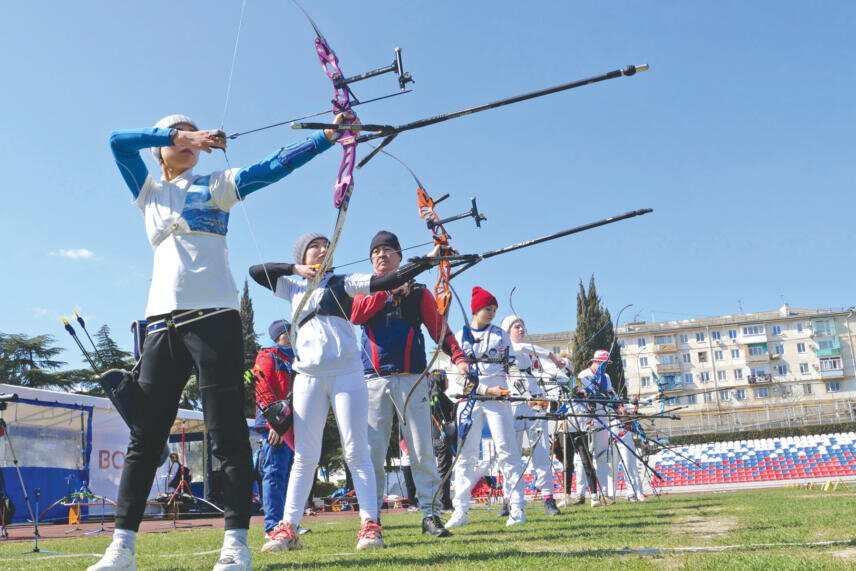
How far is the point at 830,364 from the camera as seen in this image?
87250 mm

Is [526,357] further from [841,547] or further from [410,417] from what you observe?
[841,547]

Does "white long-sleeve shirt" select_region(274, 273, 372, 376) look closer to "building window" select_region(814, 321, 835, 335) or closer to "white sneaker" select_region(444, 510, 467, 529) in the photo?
"white sneaker" select_region(444, 510, 467, 529)

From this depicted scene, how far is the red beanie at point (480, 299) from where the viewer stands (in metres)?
7.07

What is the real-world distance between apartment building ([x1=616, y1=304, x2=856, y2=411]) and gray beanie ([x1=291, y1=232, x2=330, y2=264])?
283ft

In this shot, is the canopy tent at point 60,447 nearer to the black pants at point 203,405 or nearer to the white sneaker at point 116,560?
the black pants at point 203,405

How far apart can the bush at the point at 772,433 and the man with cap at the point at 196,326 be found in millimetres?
42114

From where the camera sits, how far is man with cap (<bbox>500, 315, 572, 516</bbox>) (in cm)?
792

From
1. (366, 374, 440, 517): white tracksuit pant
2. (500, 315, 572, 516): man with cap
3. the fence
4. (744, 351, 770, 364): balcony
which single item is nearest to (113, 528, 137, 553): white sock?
(366, 374, 440, 517): white tracksuit pant

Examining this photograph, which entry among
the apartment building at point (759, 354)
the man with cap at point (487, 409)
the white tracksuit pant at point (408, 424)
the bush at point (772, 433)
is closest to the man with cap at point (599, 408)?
the man with cap at point (487, 409)

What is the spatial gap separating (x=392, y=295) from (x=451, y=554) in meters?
2.36

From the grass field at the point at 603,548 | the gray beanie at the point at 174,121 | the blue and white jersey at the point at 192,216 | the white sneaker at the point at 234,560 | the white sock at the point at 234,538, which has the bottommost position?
the grass field at the point at 603,548

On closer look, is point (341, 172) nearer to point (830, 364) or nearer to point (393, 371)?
point (393, 371)

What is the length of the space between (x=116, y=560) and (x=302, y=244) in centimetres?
260

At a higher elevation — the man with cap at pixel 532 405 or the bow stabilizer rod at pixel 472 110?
Result: the bow stabilizer rod at pixel 472 110
